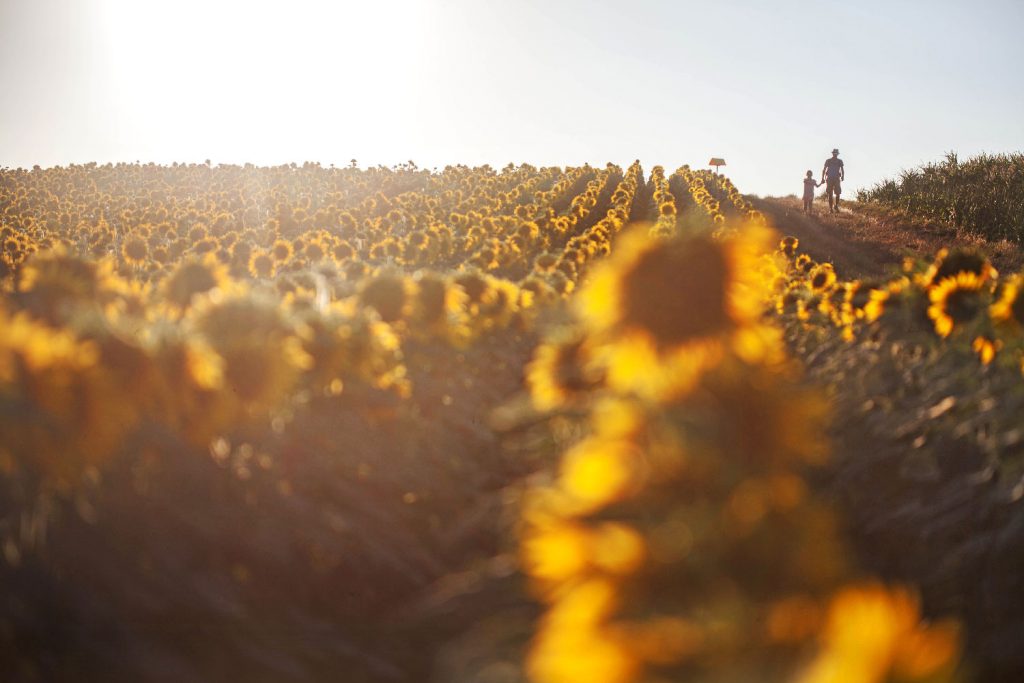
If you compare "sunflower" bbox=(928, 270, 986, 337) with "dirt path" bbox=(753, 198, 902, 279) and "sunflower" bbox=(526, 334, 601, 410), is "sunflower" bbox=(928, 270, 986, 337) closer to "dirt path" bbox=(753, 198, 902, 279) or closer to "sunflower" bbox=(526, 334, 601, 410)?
"sunflower" bbox=(526, 334, 601, 410)

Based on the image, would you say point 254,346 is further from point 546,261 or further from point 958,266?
point 546,261

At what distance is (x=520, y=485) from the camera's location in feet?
27.6

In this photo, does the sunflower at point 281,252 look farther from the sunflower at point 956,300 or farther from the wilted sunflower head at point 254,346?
the sunflower at point 956,300

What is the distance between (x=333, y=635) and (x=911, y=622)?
13.0ft

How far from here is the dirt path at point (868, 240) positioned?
26.8 meters

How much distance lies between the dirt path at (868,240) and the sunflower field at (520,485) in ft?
51.5

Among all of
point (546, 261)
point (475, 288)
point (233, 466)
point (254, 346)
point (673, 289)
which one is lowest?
point (233, 466)

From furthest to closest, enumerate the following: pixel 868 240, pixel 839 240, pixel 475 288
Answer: pixel 839 240
pixel 868 240
pixel 475 288

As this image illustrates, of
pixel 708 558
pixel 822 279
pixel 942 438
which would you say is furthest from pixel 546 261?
pixel 708 558

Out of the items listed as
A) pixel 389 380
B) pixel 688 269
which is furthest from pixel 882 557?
pixel 389 380

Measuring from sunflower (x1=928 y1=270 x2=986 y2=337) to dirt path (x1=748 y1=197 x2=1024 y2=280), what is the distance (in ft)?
46.4

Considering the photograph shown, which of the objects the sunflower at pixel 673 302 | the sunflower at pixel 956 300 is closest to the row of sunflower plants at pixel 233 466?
the sunflower at pixel 673 302

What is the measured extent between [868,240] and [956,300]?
25795 mm

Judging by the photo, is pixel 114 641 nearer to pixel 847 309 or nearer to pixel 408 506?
pixel 408 506
